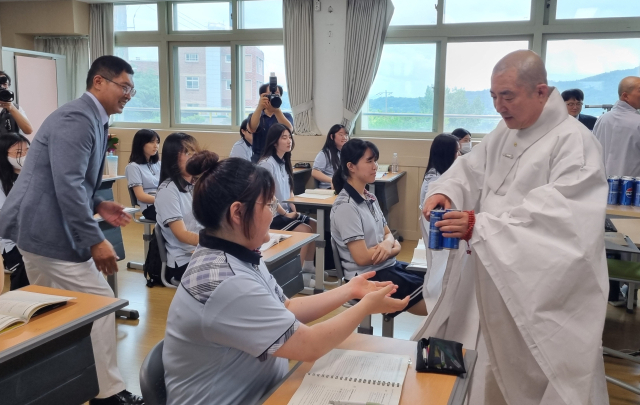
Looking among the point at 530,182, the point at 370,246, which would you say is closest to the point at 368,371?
the point at 530,182

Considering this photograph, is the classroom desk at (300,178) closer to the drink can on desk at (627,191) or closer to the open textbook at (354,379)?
the drink can on desk at (627,191)

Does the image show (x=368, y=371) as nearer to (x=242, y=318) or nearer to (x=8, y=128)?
(x=242, y=318)

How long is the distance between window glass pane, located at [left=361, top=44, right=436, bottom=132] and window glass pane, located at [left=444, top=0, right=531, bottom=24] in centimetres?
41

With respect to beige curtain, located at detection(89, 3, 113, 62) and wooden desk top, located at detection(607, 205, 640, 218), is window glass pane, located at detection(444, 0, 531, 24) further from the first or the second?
beige curtain, located at detection(89, 3, 113, 62)

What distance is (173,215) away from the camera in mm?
3215

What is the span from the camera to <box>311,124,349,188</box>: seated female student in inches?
217

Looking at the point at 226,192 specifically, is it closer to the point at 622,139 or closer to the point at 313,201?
the point at 313,201

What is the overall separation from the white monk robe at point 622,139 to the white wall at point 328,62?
316cm

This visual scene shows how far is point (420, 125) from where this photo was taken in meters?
6.61

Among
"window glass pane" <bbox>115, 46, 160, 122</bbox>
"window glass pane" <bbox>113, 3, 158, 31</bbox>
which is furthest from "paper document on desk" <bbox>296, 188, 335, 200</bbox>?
"window glass pane" <bbox>113, 3, 158, 31</bbox>

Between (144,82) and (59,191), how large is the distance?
19.3 feet

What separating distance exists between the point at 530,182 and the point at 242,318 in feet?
4.21

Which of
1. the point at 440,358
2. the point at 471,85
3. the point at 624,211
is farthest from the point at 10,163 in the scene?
the point at 471,85

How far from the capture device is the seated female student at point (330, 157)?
551cm
